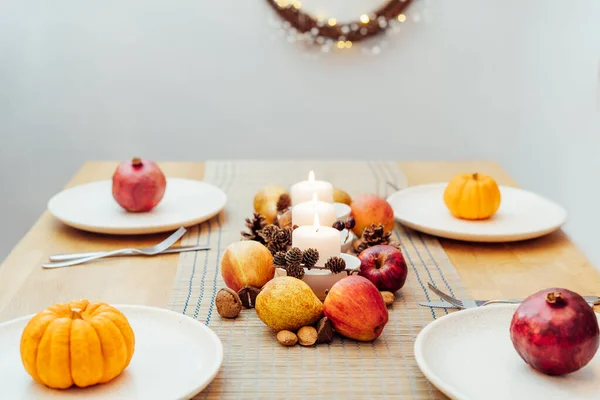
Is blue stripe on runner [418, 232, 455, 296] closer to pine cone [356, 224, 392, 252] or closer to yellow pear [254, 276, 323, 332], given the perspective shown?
pine cone [356, 224, 392, 252]

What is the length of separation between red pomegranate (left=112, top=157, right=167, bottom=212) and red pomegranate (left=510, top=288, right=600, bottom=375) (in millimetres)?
819

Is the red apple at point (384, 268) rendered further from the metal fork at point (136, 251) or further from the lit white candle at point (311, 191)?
the metal fork at point (136, 251)

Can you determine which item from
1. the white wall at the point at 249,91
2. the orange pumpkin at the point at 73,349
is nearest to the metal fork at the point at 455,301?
the orange pumpkin at the point at 73,349

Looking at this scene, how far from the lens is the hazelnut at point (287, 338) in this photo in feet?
3.11

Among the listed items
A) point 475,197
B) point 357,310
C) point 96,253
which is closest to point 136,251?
point 96,253

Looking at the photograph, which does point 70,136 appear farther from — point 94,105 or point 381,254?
point 381,254

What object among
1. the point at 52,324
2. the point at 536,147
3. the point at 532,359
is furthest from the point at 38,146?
the point at 532,359

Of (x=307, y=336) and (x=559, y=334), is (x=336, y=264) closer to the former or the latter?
(x=307, y=336)

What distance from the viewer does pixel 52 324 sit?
81cm

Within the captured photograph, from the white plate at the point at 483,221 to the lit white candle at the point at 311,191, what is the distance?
16 centimetres

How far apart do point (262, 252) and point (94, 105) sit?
2.00 meters

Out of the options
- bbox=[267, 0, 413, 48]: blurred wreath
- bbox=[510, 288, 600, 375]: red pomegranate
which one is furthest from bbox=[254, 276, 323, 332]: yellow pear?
bbox=[267, 0, 413, 48]: blurred wreath

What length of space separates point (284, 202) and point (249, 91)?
5.04ft

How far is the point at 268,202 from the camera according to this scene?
1438 mm
